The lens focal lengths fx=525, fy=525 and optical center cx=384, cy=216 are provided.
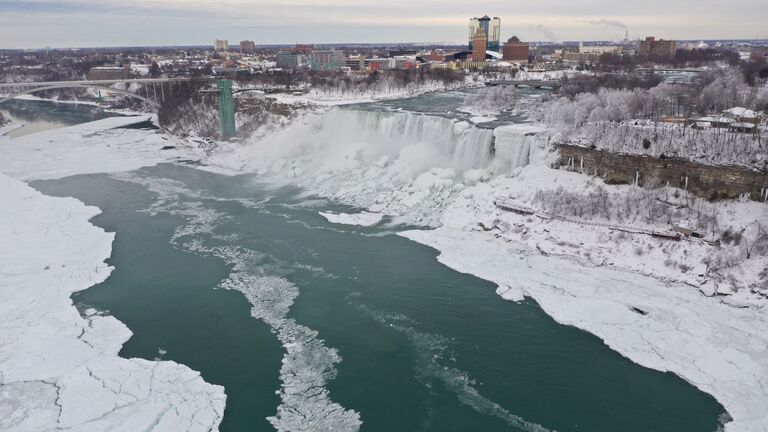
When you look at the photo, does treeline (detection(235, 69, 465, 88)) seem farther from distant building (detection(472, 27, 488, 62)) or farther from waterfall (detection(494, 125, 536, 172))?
distant building (detection(472, 27, 488, 62))

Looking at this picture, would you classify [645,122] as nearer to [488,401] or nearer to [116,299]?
[488,401]

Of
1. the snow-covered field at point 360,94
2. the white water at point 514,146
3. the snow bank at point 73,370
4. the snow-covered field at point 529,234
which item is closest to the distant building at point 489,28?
the snow-covered field at point 360,94

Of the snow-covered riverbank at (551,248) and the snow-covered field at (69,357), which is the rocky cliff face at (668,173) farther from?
the snow-covered field at (69,357)

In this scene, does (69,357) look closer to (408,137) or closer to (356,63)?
(408,137)

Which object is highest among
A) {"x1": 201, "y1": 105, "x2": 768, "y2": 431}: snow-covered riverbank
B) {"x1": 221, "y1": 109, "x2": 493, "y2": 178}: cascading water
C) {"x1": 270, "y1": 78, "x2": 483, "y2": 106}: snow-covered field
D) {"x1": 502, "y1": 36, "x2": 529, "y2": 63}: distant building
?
{"x1": 502, "y1": 36, "x2": 529, "y2": 63}: distant building

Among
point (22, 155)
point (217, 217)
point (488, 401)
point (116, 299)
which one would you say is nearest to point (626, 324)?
point (488, 401)

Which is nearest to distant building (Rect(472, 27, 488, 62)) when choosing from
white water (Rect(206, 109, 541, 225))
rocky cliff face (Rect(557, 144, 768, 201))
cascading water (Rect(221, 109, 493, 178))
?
white water (Rect(206, 109, 541, 225))
